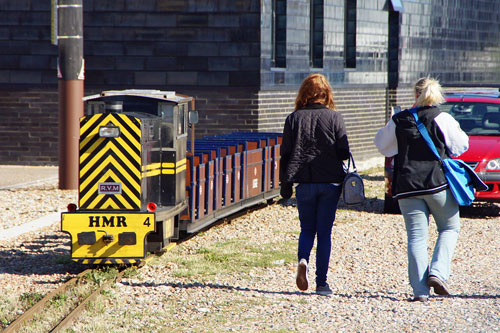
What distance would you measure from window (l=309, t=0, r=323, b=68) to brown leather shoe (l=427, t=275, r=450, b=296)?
50.4 ft

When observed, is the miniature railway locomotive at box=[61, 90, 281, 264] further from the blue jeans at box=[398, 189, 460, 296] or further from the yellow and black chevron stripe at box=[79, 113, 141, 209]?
the blue jeans at box=[398, 189, 460, 296]

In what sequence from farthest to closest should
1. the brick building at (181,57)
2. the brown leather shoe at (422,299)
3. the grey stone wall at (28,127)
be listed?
1. the grey stone wall at (28,127)
2. the brick building at (181,57)
3. the brown leather shoe at (422,299)

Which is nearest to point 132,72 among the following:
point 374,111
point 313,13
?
point 313,13

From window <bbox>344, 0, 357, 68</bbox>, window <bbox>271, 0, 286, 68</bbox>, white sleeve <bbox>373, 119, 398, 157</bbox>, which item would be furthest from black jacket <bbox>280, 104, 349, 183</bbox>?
window <bbox>344, 0, 357, 68</bbox>

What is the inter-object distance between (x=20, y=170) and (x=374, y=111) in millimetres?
10451

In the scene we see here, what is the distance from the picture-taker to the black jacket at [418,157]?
7469 mm

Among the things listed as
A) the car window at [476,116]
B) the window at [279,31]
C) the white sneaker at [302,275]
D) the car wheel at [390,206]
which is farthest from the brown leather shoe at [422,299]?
the window at [279,31]

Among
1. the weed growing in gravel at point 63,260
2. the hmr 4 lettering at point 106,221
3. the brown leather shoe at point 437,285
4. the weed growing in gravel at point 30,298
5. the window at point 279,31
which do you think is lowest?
the weed growing in gravel at point 63,260

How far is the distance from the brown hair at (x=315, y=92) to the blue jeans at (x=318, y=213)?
77cm

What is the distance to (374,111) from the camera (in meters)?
25.0

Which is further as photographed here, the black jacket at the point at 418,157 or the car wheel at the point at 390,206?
the car wheel at the point at 390,206

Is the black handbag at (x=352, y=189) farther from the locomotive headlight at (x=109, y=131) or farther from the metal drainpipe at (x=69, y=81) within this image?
the metal drainpipe at (x=69, y=81)

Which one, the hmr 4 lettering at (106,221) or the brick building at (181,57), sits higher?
the brick building at (181,57)

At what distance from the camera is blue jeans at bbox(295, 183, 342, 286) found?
779 cm
